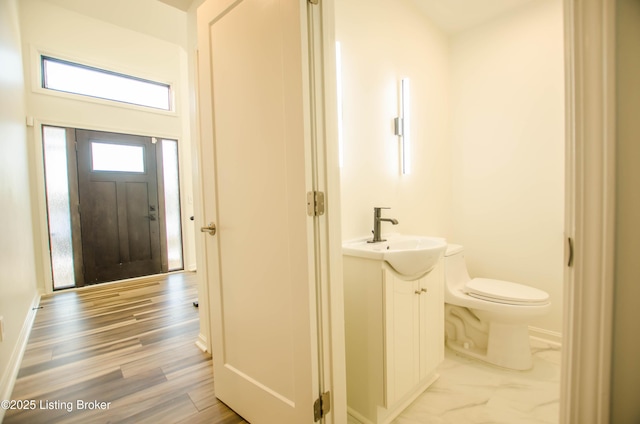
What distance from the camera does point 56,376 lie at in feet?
5.72

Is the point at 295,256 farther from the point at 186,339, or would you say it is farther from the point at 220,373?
the point at 186,339

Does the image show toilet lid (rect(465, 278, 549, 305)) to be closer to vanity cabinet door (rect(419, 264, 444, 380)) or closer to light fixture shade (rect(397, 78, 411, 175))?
vanity cabinet door (rect(419, 264, 444, 380))

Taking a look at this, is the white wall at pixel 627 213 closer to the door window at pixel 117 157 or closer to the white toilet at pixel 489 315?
the white toilet at pixel 489 315

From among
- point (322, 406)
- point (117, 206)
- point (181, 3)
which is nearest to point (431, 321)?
point (322, 406)

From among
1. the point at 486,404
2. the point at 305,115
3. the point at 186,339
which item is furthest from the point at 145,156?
the point at 486,404

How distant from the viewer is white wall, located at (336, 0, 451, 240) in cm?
170

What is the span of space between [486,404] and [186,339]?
6.85 ft

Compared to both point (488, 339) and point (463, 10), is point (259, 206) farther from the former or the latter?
point (463, 10)

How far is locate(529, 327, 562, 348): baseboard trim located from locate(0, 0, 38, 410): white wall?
3359 mm

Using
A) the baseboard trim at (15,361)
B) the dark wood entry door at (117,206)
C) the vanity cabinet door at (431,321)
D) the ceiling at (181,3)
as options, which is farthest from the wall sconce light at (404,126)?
the dark wood entry door at (117,206)

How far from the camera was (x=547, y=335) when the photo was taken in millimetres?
2104

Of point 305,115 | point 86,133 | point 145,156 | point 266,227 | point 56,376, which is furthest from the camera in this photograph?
point 145,156

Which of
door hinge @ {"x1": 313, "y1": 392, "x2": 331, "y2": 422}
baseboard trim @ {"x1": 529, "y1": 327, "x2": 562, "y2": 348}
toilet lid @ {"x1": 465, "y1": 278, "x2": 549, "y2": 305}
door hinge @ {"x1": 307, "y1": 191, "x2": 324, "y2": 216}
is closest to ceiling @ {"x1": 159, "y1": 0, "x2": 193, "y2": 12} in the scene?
door hinge @ {"x1": 307, "y1": 191, "x2": 324, "y2": 216}

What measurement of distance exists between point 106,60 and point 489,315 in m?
5.11
